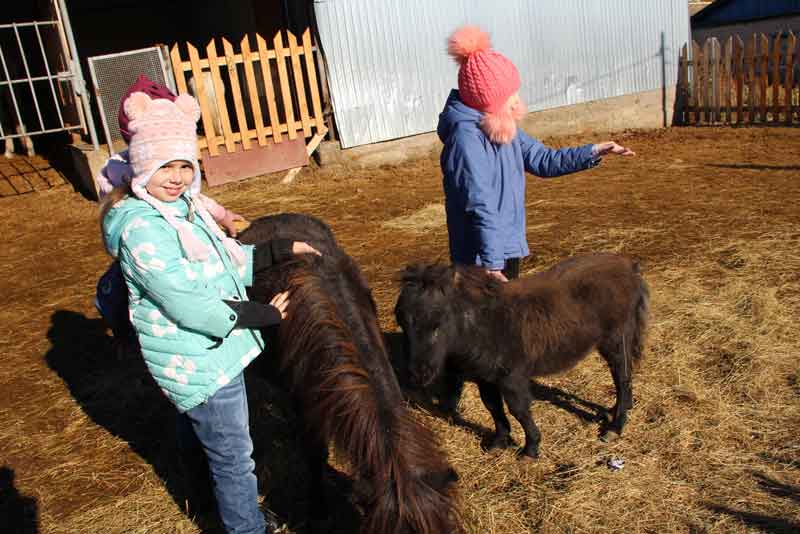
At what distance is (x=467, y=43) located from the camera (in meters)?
3.50

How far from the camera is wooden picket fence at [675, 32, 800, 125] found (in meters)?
12.2

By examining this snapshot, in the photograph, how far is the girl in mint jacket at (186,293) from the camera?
2.21 m

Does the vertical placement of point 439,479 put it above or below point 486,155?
below

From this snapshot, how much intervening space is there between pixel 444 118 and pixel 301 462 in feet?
6.69

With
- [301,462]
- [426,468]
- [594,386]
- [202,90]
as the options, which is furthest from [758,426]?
[202,90]

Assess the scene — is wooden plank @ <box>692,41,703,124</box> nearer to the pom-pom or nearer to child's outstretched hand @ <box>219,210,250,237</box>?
the pom-pom

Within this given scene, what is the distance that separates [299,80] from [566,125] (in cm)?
549

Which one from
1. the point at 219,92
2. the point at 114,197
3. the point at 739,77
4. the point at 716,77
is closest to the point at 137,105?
the point at 114,197

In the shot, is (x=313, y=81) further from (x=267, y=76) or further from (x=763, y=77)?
(x=763, y=77)

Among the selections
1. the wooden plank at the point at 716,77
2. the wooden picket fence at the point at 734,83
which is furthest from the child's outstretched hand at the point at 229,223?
the wooden plank at the point at 716,77

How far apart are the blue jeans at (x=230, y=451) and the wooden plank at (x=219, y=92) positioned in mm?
8423

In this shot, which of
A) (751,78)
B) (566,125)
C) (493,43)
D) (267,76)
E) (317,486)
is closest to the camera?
(317,486)

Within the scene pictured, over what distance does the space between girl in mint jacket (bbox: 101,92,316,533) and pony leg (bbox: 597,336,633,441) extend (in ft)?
6.12

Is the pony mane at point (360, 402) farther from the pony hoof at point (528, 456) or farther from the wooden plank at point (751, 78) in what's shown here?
the wooden plank at point (751, 78)
